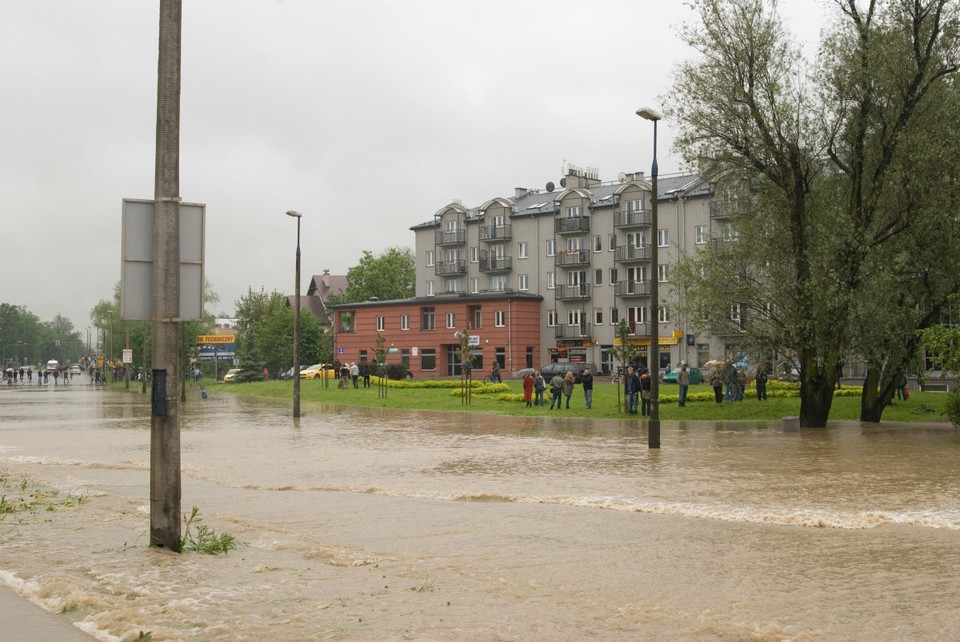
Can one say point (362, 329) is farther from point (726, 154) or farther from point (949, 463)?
point (949, 463)

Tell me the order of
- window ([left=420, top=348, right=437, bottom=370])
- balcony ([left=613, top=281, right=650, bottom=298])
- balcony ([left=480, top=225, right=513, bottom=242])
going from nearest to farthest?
balcony ([left=613, top=281, right=650, bottom=298]) < window ([left=420, top=348, right=437, bottom=370]) < balcony ([left=480, top=225, right=513, bottom=242])

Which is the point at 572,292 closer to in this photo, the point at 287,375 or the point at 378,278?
the point at 287,375

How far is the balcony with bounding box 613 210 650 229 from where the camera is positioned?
2908 inches

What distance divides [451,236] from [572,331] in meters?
16.0

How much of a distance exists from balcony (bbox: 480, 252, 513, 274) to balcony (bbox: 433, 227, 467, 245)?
3.16 meters

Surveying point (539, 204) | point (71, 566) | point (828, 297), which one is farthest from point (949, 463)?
point (539, 204)

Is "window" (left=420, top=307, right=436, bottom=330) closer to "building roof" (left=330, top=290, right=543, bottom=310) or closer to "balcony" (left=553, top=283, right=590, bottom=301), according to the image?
"building roof" (left=330, top=290, right=543, bottom=310)

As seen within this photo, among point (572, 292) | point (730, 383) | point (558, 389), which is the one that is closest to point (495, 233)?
point (572, 292)

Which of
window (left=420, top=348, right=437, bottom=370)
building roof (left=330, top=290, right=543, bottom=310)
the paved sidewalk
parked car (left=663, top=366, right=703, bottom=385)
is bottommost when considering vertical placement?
the paved sidewalk

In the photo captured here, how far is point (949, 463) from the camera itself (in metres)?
19.4

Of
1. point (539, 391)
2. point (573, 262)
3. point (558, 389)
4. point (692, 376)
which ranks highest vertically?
point (573, 262)

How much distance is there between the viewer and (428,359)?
81.6 meters

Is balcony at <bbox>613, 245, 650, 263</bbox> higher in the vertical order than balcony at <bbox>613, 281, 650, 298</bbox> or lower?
higher

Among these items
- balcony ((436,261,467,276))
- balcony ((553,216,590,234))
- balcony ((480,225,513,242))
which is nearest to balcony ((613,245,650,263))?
balcony ((553,216,590,234))
